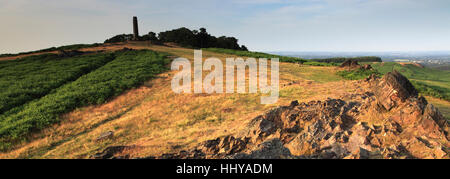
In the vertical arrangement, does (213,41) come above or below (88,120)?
above

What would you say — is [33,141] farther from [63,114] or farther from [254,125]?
[254,125]

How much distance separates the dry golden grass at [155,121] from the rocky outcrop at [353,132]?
1.75 metres

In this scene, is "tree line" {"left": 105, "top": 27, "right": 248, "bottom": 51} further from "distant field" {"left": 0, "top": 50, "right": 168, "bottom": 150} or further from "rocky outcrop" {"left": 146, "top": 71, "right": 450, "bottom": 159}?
"rocky outcrop" {"left": 146, "top": 71, "right": 450, "bottom": 159}

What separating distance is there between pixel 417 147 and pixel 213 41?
57626 millimetres

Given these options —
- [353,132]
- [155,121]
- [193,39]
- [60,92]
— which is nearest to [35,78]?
[60,92]

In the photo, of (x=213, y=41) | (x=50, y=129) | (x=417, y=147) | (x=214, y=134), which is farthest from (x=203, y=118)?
(x=213, y=41)

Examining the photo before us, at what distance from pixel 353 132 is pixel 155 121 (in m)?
7.96

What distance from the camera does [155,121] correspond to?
1030 centimetres

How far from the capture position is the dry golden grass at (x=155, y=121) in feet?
25.9

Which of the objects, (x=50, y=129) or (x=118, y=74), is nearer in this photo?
(x=50, y=129)

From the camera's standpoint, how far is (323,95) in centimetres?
1127

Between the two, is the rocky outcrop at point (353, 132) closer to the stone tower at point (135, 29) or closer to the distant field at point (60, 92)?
the distant field at point (60, 92)

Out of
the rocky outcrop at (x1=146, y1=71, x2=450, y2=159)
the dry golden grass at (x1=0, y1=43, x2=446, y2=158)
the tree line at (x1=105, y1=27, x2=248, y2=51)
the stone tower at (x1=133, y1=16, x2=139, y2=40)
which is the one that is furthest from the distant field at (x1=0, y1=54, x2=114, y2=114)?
the tree line at (x1=105, y1=27, x2=248, y2=51)

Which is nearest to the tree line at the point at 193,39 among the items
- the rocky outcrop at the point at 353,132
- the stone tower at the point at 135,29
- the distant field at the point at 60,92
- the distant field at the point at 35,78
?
the stone tower at the point at 135,29
